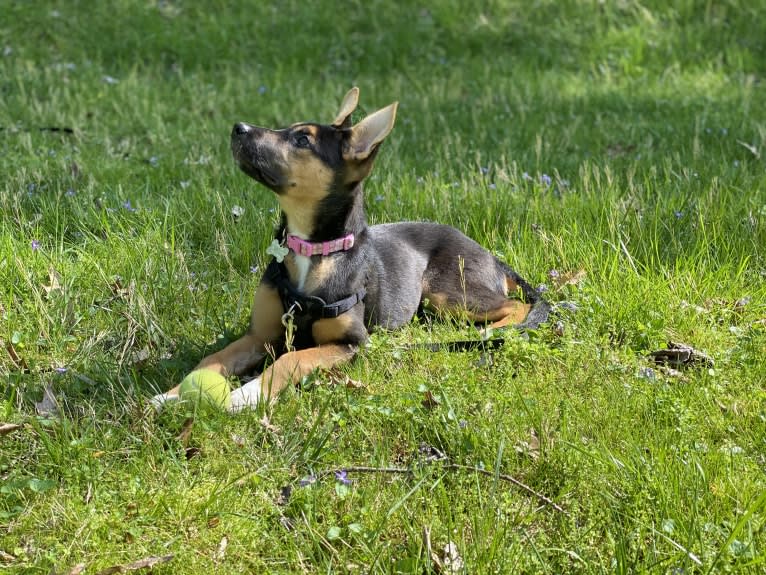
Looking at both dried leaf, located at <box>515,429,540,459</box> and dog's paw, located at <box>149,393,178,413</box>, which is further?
dog's paw, located at <box>149,393,178,413</box>

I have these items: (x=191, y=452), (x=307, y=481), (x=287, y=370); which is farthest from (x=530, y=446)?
(x=191, y=452)

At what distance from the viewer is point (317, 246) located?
13.9 feet

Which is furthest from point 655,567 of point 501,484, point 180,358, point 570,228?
point 570,228

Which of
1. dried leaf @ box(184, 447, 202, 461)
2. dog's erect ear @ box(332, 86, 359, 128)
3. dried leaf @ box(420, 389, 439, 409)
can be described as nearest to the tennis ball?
dried leaf @ box(184, 447, 202, 461)

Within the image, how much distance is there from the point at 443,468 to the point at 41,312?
7.26 ft

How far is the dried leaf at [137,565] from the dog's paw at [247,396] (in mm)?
926

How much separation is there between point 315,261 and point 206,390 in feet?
3.14

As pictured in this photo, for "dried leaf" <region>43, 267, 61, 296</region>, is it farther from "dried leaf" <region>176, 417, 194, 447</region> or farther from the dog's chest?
"dried leaf" <region>176, 417, 194, 447</region>

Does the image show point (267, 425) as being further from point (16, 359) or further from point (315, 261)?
point (16, 359)

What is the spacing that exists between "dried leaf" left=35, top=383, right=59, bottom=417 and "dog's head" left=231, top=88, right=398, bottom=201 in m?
1.31

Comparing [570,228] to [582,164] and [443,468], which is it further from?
[443,468]

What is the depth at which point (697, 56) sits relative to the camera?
10.6 meters

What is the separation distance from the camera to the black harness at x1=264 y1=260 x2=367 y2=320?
13.8 ft

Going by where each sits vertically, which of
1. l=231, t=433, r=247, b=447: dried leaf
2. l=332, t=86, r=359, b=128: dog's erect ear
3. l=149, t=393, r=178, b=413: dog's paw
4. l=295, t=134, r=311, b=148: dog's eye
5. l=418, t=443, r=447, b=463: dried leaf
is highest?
l=332, t=86, r=359, b=128: dog's erect ear
